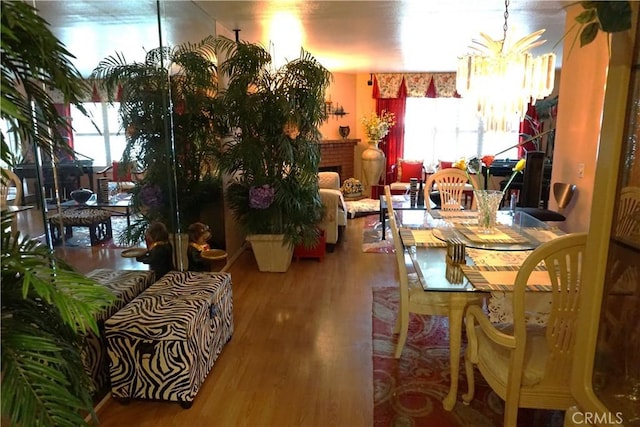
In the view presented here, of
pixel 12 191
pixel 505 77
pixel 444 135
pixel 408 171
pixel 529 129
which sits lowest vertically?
pixel 408 171

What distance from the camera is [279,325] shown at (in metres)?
3.10

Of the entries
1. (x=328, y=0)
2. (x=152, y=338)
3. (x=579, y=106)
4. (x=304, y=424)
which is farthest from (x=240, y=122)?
(x=579, y=106)

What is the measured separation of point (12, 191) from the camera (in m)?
1.55

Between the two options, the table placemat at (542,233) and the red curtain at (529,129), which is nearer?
the table placemat at (542,233)

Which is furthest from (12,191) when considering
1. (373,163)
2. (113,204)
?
(373,163)

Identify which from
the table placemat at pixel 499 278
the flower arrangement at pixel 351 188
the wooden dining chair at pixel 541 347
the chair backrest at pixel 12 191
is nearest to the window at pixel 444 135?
the flower arrangement at pixel 351 188

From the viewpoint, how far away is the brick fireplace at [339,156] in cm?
831

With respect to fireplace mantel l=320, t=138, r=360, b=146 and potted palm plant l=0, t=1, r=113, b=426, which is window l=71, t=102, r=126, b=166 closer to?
potted palm plant l=0, t=1, r=113, b=426

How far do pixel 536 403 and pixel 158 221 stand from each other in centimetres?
235

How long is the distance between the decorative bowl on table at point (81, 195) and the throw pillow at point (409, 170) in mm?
6740

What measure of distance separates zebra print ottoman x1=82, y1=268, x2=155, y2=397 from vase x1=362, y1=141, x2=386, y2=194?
600cm

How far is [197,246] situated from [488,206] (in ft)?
6.92

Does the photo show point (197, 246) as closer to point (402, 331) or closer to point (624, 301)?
point (402, 331)

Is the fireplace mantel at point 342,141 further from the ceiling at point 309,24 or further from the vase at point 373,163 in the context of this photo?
the ceiling at point 309,24
